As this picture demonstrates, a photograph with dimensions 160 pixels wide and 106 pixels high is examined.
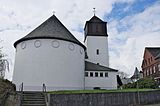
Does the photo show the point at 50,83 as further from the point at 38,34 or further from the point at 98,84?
the point at 98,84

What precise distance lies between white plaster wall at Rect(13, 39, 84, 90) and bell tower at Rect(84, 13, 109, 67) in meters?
15.0

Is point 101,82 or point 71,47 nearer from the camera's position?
point 71,47

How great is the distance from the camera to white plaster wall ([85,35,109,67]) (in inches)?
1747

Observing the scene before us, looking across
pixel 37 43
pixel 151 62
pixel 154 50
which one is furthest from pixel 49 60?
pixel 154 50

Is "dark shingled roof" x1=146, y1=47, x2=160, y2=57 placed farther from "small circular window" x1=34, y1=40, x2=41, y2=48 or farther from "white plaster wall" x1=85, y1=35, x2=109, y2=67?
"small circular window" x1=34, y1=40, x2=41, y2=48

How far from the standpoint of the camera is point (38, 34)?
1138 inches

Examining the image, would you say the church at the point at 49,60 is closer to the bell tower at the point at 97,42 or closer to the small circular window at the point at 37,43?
the small circular window at the point at 37,43

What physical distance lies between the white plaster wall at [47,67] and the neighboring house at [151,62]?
68.3 ft

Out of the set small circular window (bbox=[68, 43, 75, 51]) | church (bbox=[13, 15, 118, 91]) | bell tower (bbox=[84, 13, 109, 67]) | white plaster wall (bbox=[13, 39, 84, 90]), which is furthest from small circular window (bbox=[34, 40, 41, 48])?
bell tower (bbox=[84, 13, 109, 67])

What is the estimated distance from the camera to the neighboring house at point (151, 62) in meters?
43.6

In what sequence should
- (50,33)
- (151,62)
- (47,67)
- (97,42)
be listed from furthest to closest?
1. (151,62)
2. (97,42)
3. (50,33)
4. (47,67)

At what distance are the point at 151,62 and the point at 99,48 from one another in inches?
488

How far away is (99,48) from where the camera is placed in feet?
147

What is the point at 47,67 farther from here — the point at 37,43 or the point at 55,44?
the point at 37,43
